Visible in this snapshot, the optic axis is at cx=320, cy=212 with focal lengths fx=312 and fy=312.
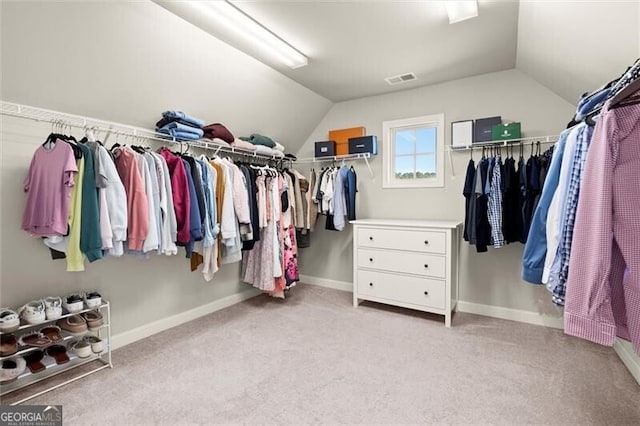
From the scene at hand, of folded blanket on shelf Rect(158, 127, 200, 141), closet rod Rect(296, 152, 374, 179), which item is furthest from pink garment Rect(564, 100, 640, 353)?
closet rod Rect(296, 152, 374, 179)

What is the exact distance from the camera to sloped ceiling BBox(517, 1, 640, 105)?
5.13 ft

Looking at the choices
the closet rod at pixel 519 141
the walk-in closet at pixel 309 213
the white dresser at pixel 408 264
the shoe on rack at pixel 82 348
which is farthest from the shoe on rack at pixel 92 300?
the closet rod at pixel 519 141

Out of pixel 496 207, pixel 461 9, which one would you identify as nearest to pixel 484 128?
pixel 496 207

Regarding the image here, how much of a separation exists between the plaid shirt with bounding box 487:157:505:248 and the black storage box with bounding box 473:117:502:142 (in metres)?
0.31

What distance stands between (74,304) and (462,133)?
11.7 feet

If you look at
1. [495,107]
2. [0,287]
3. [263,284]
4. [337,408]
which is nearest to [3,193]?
[0,287]

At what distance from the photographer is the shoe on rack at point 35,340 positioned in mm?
1913

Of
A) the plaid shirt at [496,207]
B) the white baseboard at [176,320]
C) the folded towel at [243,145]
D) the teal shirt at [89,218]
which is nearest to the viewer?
the teal shirt at [89,218]

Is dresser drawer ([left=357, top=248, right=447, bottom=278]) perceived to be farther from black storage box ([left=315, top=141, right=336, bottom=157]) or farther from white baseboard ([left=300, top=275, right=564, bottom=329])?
black storage box ([left=315, top=141, right=336, bottom=157])

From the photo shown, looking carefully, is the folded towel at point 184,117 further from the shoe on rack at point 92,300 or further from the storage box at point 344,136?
the storage box at point 344,136

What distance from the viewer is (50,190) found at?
1823 mm

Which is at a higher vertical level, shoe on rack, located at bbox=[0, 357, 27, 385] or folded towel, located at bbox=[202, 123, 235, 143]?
folded towel, located at bbox=[202, 123, 235, 143]

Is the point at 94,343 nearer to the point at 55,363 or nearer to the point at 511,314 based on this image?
the point at 55,363

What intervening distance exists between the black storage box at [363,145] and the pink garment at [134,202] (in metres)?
2.34
